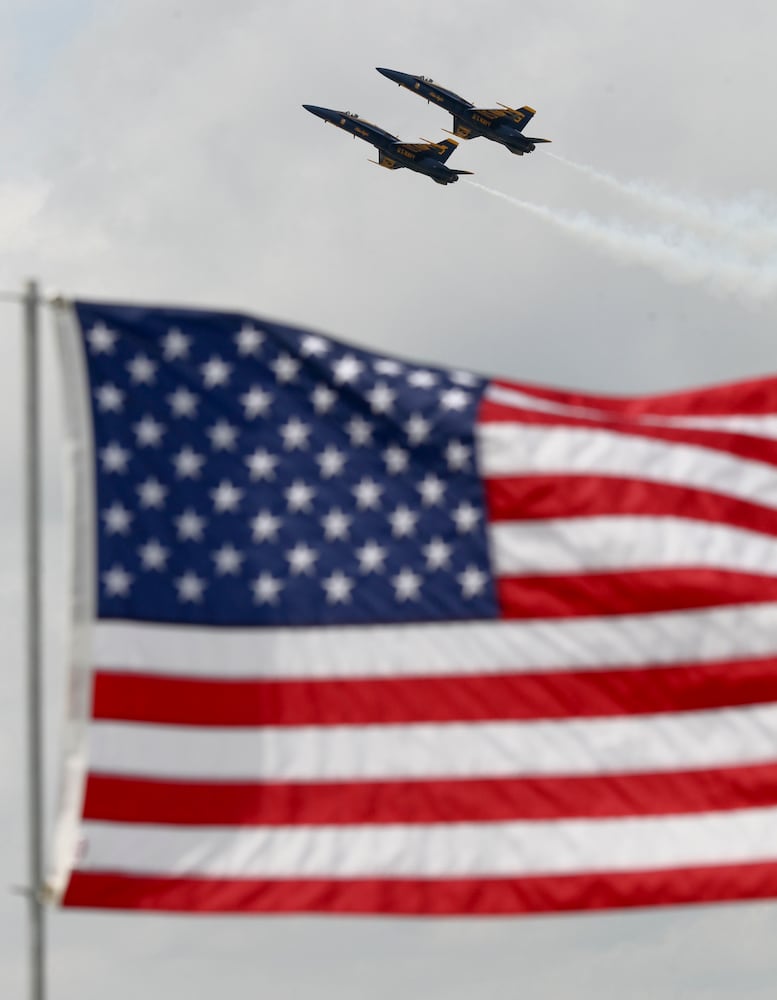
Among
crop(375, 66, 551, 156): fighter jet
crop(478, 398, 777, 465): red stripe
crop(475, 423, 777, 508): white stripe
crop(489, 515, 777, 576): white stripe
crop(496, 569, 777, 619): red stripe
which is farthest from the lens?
crop(375, 66, 551, 156): fighter jet

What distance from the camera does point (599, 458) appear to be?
17672 millimetres

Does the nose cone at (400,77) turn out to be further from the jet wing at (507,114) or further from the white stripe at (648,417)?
the white stripe at (648,417)

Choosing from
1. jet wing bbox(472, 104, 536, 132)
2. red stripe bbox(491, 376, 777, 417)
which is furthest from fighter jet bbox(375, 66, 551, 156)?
red stripe bbox(491, 376, 777, 417)

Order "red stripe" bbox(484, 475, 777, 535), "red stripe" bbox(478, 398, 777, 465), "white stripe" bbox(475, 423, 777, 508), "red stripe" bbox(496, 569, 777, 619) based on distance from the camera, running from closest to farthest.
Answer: "red stripe" bbox(496, 569, 777, 619) → "red stripe" bbox(484, 475, 777, 535) → "white stripe" bbox(475, 423, 777, 508) → "red stripe" bbox(478, 398, 777, 465)

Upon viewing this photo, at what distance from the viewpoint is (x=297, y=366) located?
57.5 ft

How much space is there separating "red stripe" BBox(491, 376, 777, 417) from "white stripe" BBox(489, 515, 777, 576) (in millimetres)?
1083

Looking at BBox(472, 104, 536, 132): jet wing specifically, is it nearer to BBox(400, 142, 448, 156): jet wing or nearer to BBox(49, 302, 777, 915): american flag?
BBox(400, 142, 448, 156): jet wing

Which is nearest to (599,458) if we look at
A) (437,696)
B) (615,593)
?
(615,593)

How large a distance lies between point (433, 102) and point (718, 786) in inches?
5025

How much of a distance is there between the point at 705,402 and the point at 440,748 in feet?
12.2

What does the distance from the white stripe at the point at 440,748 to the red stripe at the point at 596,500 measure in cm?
160

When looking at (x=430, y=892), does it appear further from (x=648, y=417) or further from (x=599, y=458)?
(x=648, y=417)

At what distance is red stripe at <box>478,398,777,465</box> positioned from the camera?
699 inches

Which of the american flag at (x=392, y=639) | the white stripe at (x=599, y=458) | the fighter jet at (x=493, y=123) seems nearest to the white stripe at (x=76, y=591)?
the american flag at (x=392, y=639)
